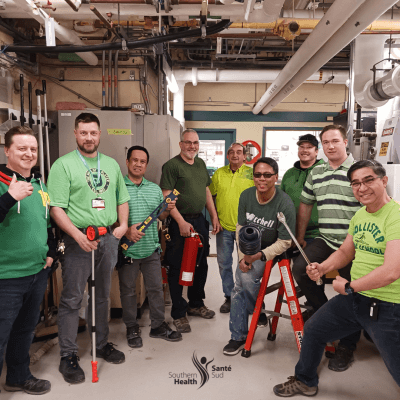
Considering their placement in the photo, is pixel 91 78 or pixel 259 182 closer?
pixel 259 182

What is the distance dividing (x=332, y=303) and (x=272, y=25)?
2.87 metres

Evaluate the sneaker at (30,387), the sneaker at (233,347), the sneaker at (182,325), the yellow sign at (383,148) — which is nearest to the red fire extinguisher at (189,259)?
the sneaker at (182,325)

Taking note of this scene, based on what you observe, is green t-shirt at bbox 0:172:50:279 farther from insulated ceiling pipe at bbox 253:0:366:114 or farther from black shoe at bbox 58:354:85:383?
Result: insulated ceiling pipe at bbox 253:0:366:114

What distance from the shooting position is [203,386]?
2037 mm

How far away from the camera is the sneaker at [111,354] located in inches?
88.9

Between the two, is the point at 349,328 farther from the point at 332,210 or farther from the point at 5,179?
the point at 5,179

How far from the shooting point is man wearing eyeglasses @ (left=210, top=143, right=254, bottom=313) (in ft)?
10.0

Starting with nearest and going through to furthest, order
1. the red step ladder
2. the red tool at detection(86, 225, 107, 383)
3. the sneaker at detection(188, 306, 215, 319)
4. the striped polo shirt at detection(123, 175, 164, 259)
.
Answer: the red tool at detection(86, 225, 107, 383) → the red step ladder → the striped polo shirt at detection(123, 175, 164, 259) → the sneaker at detection(188, 306, 215, 319)

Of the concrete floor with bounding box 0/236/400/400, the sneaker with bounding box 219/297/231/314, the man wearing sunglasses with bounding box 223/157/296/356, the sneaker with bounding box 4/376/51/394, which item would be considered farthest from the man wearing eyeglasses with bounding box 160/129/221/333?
the sneaker with bounding box 4/376/51/394

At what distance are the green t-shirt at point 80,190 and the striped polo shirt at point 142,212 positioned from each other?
30cm

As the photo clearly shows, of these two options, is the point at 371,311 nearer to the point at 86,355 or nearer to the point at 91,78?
the point at 86,355

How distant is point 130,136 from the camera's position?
317 centimetres

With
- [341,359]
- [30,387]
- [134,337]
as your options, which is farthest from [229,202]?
[30,387]

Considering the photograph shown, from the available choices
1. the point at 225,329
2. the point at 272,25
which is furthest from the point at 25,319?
the point at 272,25
